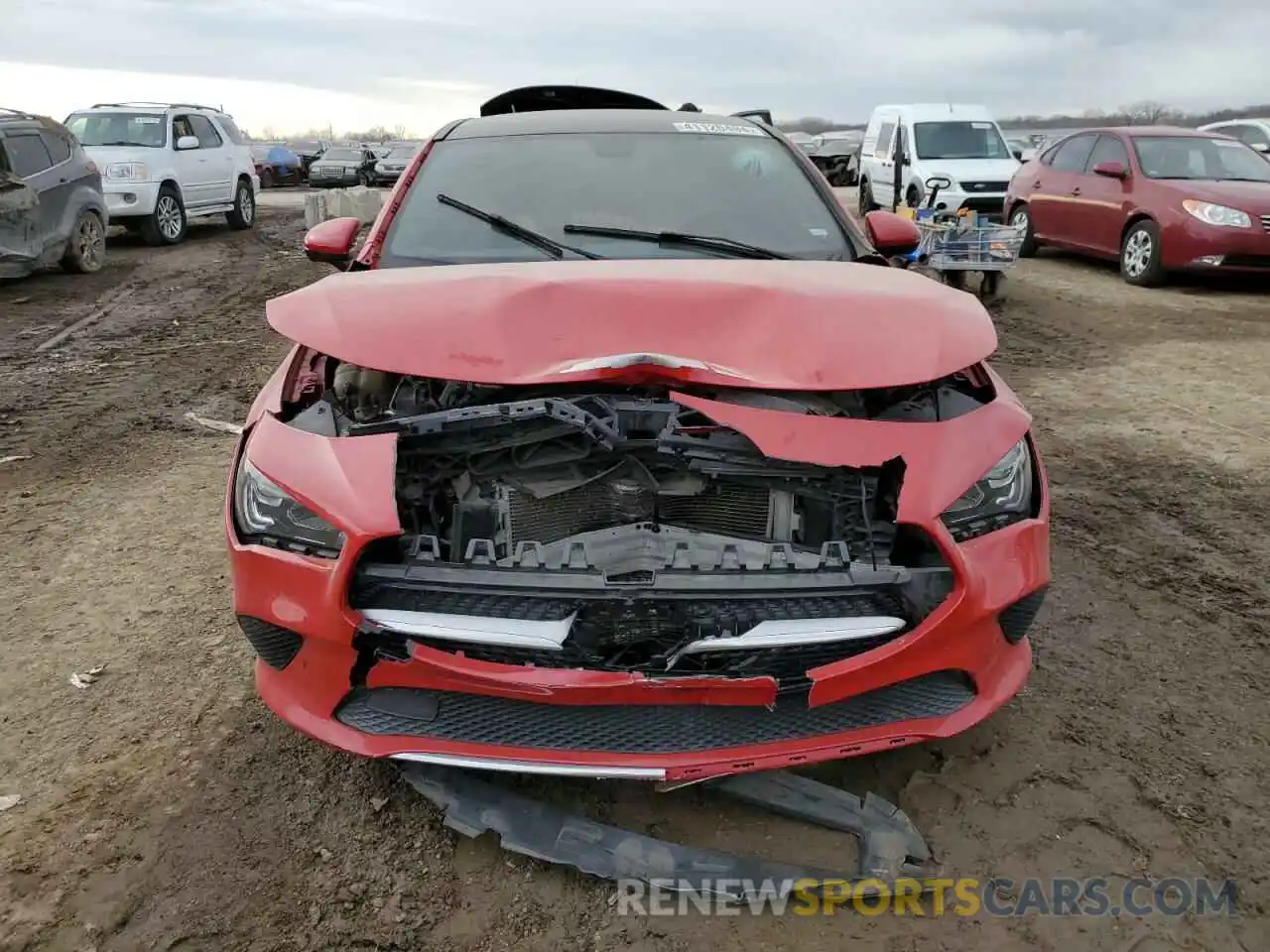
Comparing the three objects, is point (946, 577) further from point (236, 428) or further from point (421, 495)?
point (236, 428)

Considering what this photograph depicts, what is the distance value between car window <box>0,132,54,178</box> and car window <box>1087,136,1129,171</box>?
10.9 metres

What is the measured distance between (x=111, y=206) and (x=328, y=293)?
37.6 ft

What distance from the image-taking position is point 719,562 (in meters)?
2.06

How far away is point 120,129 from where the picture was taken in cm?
1262

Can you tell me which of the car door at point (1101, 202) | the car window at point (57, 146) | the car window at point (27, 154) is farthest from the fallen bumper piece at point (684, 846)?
the car window at point (57, 146)

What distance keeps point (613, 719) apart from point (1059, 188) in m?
10.5

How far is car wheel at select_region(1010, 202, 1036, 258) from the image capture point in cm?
1107

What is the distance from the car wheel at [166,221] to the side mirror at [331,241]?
10353 millimetres

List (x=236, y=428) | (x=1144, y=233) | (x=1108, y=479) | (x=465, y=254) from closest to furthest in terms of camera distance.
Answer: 1. (x=465, y=254)
2. (x=1108, y=479)
3. (x=236, y=428)
4. (x=1144, y=233)

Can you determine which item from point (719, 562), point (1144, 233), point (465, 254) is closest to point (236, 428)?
point (465, 254)

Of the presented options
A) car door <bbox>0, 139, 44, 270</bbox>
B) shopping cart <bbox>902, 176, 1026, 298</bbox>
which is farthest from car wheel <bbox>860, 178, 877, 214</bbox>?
car door <bbox>0, 139, 44, 270</bbox>

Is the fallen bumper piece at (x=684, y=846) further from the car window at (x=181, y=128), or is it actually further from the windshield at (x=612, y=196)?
the car window at (x=181, y=128)

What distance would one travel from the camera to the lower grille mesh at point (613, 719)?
204 cm

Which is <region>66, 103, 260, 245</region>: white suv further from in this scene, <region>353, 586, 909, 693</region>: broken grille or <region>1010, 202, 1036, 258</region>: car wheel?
<region>353, 586, 909, 693</region>: broken grille
